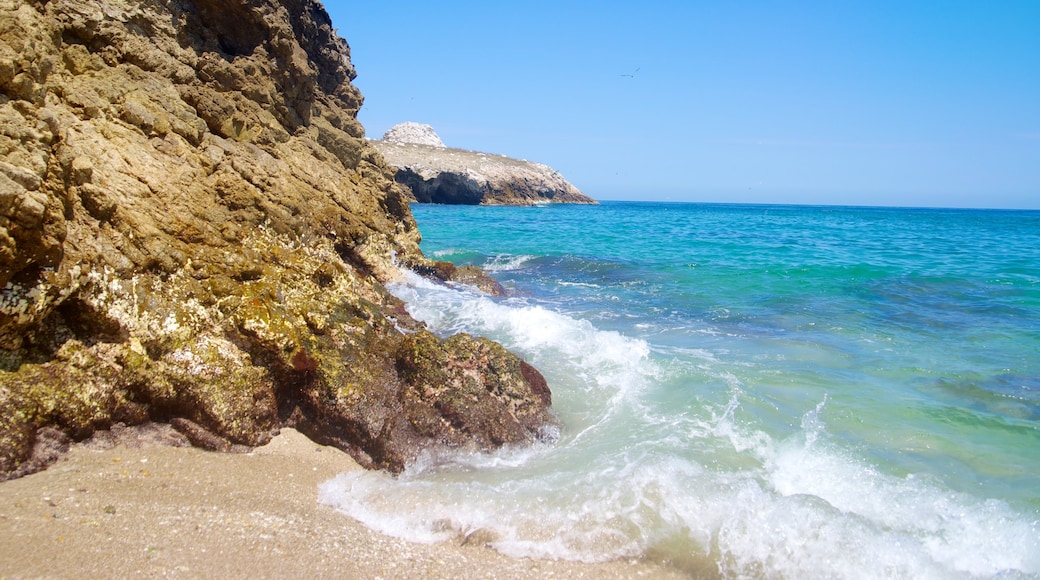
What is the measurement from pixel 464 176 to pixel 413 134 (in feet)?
85.8

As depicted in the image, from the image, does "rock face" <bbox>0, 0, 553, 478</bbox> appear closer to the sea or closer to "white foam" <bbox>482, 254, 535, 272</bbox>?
the sea

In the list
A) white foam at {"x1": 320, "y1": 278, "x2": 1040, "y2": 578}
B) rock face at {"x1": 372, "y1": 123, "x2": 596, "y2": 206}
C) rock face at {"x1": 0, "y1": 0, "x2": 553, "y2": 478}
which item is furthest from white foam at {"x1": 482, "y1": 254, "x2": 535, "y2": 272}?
rock face at {"x1": 372, "y1": 123, "x2": 596, "y2": 206}

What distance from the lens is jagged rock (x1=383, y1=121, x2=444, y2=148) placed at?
77125 millimetres

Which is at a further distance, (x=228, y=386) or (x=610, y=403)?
(x=610, y=403)

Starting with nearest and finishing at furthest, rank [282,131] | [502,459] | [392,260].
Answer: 1. [502,459]
2. [282,131]
3. [392,260]

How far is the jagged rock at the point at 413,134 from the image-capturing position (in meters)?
77.1

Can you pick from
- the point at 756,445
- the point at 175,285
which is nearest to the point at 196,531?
the point at 175,285

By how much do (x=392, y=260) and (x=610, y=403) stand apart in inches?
237

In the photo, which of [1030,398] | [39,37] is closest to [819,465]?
[1030,398]

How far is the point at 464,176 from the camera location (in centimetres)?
5519

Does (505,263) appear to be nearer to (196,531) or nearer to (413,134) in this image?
(196,531)

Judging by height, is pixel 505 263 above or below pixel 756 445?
above

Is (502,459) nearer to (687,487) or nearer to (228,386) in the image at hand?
(687,487)

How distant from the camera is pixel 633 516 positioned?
4.69m
